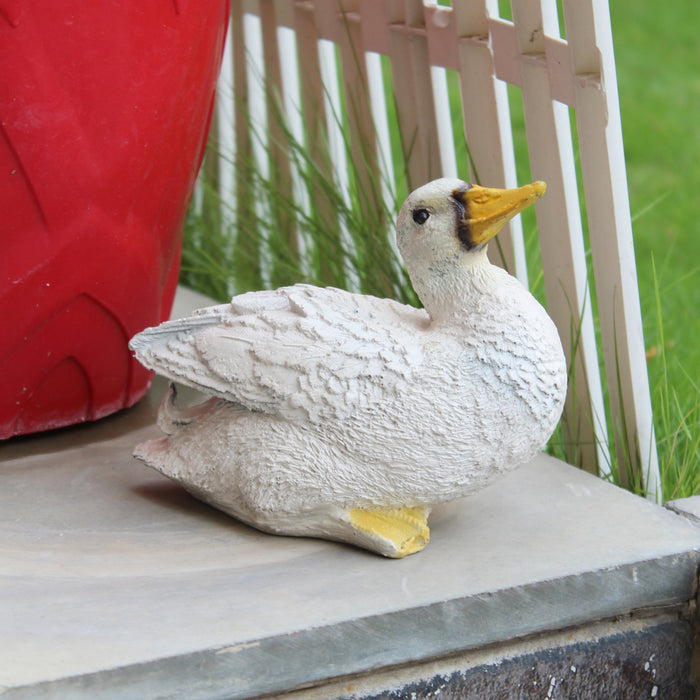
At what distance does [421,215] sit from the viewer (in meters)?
1.03

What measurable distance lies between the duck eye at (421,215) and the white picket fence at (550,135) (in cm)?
27

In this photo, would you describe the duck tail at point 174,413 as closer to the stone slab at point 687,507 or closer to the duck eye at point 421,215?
the duck eye at point 421,215

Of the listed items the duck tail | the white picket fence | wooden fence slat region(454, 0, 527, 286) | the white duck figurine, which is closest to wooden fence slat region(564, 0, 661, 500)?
the white picket fence

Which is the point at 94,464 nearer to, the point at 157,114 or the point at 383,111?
the point at 157,114

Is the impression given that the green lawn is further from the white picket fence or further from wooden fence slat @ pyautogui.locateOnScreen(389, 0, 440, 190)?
wooden fence slat @ pyautogui.locateOnScreen(389, 0, 440, 190)

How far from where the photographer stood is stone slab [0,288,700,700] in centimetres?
88

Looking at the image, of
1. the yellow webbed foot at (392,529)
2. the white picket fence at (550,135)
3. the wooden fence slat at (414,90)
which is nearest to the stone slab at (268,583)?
the yellow webbed foot at (392,529)

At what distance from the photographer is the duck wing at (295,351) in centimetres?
99

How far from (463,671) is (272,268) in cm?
101

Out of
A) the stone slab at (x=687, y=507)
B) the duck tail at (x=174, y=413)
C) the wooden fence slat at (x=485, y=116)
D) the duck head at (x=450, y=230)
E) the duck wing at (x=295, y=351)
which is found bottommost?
the stone slab at (x=687, y=507)

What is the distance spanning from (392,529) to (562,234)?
0.49 meters

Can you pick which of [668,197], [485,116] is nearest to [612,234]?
[485,116]

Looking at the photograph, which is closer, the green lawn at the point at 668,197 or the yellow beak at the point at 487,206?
the yellow beak at the point at 487,206

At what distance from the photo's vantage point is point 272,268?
1.87 metres
